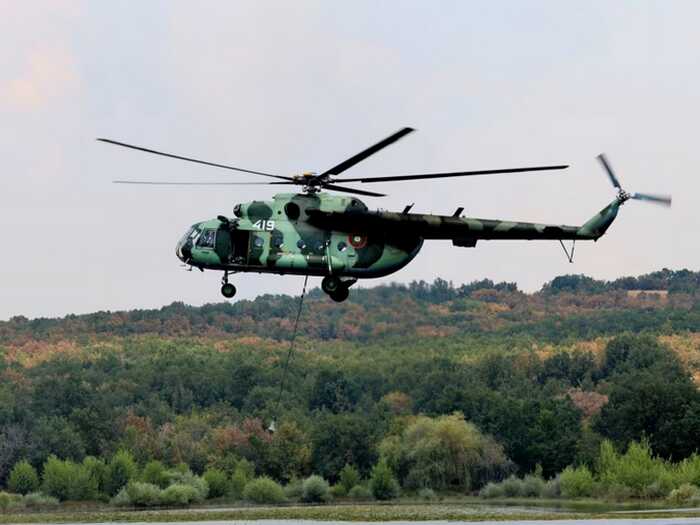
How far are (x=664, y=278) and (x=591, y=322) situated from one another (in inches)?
1551

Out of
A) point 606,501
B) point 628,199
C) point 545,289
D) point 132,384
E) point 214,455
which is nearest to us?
point 628,199

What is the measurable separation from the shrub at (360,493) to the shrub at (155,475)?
1256cm

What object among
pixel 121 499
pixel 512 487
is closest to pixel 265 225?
pixel 121 499

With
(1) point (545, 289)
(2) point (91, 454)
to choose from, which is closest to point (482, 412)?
(2) point (91, 454)

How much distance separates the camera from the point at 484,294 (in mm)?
158375

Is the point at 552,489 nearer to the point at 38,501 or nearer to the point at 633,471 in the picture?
the point at 633,471

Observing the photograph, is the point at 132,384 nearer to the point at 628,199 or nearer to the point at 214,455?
the point at 214,455

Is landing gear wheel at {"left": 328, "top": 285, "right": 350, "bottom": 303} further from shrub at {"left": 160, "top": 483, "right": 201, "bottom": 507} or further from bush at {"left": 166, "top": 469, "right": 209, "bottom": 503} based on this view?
bush at {"left": 166, "top": 469, "right": 209, "bottom": 503}

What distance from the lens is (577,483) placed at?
112750 millimetres

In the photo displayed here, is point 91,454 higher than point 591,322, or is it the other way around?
point 591,322

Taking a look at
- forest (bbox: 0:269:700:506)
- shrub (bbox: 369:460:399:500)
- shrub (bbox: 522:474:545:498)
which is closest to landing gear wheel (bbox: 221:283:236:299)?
forest (bbox: 0:269:700:506)

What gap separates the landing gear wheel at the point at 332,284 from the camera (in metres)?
55.6

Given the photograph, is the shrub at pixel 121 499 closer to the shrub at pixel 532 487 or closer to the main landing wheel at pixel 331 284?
the shrub at pixel 532 487

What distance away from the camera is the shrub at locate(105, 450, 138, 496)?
11912cm
